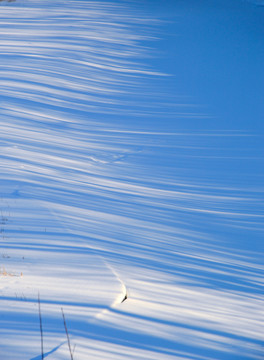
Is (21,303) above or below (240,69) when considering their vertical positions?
below

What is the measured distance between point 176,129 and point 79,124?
2.91ft

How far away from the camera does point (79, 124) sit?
4270 mm

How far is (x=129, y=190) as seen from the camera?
10.5 feet

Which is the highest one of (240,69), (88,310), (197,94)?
(240,69)

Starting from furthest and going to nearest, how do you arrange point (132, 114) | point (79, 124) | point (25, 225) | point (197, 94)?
point (197, 94) → point (132, 114) → point (79, 124) → point (25, 225)

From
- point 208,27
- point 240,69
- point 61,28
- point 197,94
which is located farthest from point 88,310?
point 208,27

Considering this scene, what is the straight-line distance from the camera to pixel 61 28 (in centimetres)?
666

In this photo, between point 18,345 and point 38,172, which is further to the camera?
point 38,172

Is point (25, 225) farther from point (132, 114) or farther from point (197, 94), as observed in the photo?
point (197, 94)

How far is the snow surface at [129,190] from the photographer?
1.73 meters

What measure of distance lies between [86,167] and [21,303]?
178 cm

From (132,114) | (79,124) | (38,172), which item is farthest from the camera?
(132,114)

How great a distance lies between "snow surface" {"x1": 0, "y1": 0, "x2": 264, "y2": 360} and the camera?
1734mm

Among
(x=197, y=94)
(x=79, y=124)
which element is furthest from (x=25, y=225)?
(x=197, y=94)
